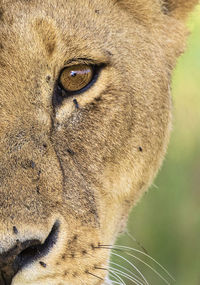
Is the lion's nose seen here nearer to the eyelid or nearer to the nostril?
the nostril

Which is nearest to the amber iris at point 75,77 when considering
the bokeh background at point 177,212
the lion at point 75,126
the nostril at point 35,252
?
the lion at point 75,126

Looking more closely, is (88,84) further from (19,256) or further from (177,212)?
(177,212)

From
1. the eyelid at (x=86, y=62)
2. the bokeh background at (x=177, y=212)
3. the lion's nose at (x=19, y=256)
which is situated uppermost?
the eyelid at (x=86, y=62)

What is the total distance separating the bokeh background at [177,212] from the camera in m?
4.83

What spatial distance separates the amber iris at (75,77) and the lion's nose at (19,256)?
0.73 meters

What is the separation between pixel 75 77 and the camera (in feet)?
10.0

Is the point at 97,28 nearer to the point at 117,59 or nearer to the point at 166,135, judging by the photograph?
the point at 117,59

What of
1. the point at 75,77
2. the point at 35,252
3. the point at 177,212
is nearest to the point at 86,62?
the point at 75,77

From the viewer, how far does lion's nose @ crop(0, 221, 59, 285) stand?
243cm

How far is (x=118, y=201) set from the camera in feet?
10.9

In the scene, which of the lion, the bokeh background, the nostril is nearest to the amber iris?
the lion

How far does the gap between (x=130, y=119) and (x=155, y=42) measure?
46cm

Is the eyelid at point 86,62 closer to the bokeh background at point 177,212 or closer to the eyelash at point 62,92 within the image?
the eyelash at point 62,92

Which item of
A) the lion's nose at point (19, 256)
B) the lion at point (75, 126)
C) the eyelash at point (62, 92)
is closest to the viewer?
the lion's nose at point (19, 256)
